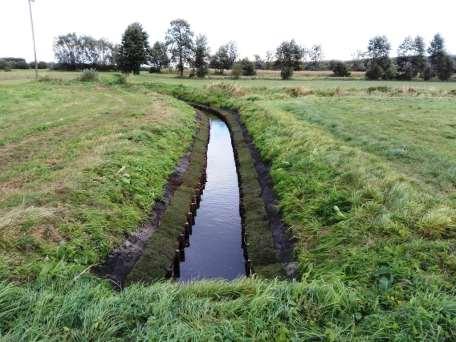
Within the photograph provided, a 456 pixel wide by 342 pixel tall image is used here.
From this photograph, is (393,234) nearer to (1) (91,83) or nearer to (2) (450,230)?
(2) (450,230)

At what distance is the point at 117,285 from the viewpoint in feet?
27.0

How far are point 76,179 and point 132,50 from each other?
69.4 m

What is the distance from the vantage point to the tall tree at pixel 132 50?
249ft

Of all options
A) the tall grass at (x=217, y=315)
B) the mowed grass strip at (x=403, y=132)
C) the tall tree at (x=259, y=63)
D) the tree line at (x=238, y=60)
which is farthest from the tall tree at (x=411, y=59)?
the tall grass at (x=217, y=315)

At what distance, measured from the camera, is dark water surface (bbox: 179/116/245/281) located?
9.86 meters

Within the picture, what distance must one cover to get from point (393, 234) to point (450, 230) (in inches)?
45.9

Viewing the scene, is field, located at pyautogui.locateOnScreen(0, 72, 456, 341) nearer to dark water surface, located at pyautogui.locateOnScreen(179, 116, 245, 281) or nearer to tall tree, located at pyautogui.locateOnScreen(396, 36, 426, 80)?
dark water surface, located at pyautogui.locateOnScreen(179, 116, 245, 281)

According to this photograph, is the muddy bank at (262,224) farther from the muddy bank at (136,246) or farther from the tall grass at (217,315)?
the tall grass at (217,315)

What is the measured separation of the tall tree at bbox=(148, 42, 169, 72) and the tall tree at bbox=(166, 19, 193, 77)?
113 inches

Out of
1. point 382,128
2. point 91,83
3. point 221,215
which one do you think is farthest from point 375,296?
point 91,83

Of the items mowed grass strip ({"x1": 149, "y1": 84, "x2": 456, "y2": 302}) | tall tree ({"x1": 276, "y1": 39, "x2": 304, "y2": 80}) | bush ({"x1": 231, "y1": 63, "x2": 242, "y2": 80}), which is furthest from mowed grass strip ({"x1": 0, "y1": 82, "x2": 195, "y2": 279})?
tall tree ({"x1": 276, "y1": 39, "x2": 304, "y2": 80})

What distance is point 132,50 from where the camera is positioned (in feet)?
248

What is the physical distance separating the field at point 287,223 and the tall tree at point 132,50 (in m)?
60.0

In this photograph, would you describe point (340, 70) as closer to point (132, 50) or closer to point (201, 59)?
point (201, 59)
